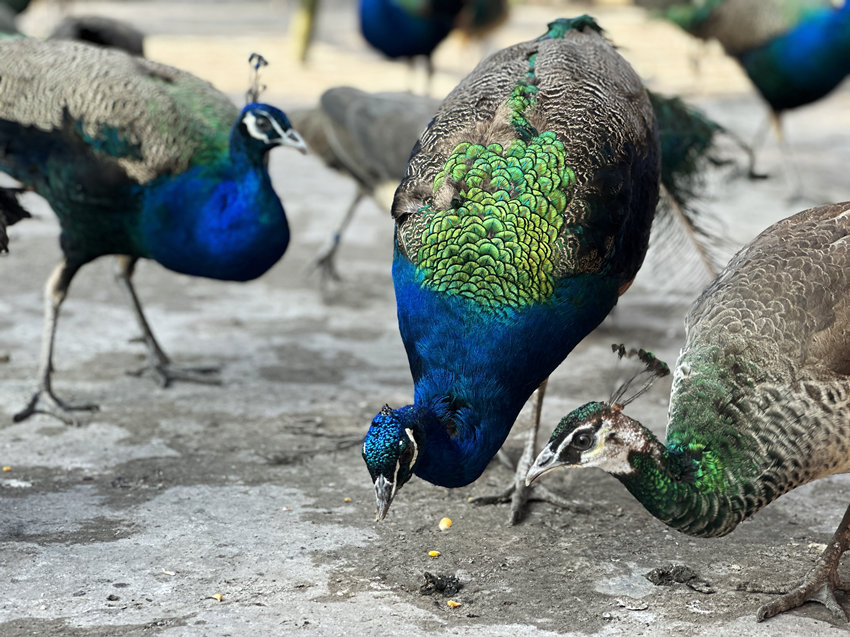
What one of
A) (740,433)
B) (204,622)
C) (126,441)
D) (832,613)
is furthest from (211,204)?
(832,613)

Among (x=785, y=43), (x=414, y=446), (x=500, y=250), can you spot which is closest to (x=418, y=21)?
(x=785, y=43)

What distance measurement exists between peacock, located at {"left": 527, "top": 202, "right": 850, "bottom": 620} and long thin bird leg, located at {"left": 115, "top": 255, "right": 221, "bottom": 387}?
251 centimetres

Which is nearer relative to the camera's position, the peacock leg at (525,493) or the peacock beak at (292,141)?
the peacock leg at (525,493)

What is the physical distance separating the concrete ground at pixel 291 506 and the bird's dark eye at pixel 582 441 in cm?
56

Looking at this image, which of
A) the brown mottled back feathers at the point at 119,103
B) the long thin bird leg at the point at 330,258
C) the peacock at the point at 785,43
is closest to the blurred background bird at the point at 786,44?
the peacock at the point at 785,43

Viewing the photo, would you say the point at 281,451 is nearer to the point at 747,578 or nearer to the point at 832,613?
the point at 747,578

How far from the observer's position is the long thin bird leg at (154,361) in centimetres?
508

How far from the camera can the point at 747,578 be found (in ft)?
11.4

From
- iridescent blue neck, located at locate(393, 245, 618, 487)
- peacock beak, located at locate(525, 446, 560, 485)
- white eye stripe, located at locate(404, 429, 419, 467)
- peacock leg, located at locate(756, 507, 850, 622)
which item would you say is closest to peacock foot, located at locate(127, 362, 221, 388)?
iridescent blue neck, located at locate(393, 245, 618, 487)

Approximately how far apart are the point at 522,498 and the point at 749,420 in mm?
1087

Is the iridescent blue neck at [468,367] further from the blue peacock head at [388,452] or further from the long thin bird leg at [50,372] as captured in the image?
the long thin bird leg at [50,372]

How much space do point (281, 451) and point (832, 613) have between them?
2.08 metres

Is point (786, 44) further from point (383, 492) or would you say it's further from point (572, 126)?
point (383, 492)

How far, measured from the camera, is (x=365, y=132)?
5957 millimetres
